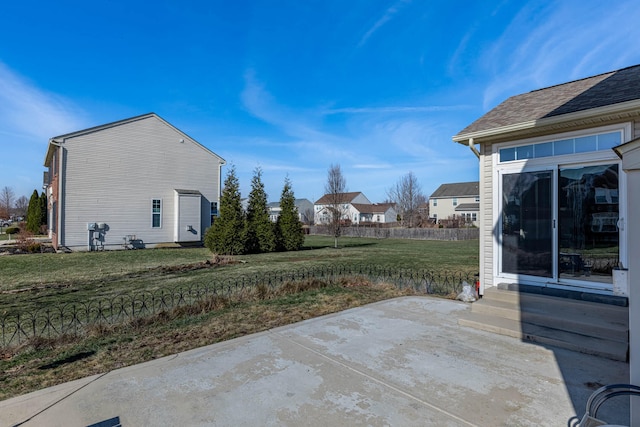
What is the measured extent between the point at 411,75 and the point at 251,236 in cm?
1034

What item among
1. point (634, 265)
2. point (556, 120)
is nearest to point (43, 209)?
point (556, 120)

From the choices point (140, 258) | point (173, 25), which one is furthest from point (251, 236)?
point (173, 25)

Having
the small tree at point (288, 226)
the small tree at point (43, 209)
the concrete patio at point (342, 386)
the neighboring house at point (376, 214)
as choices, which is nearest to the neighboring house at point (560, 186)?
the concrete patio at point (342, 386)

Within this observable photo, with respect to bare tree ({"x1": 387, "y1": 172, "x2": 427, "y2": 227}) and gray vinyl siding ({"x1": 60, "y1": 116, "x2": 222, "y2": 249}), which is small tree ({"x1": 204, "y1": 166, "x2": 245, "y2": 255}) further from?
bare tree ({"x1": 387, "y1": 172, "x2": 427, "y2": 227})

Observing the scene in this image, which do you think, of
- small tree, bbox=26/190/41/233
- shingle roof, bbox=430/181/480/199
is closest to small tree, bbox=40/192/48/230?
small tree, bbox=26/190/41/233

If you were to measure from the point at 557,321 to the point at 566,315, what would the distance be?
0.60ft

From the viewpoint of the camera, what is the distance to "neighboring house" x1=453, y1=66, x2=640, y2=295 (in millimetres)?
4641

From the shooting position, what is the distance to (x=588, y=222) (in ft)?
16.0

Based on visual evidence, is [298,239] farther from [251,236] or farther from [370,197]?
[370,197]

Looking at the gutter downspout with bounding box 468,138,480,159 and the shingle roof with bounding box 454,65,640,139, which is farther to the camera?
the gutter downspout with bounding box 468,138,480,159

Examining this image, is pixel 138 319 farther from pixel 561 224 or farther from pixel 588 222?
pixel 588 222

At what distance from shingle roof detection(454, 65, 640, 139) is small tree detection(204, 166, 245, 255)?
11925 mm

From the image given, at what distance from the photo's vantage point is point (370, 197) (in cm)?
6894

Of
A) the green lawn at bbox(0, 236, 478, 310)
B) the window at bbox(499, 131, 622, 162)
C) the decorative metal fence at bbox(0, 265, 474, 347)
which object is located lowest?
the green lawn at bbox(0, 236, 478, 310)
